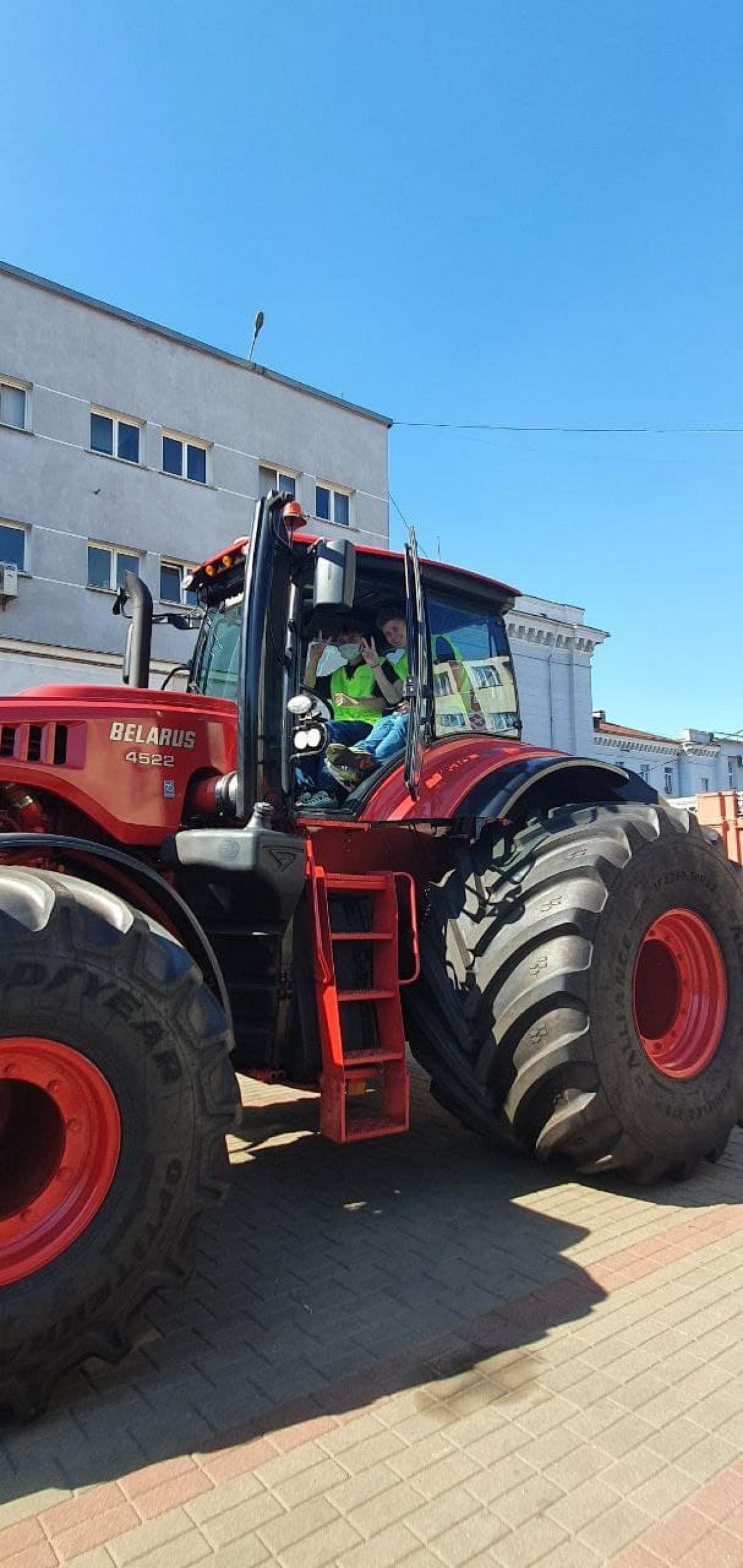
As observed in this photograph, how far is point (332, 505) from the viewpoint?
21094 mm

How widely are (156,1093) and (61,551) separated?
1558 centimetres

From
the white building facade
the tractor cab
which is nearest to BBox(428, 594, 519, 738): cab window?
the tractor cab

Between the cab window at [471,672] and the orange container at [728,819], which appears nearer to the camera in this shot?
the cab window at [471,672]

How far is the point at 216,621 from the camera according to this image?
15.8ft

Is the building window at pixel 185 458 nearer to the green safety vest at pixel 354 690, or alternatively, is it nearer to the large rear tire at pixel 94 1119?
the green safety vest at pixel 354 690

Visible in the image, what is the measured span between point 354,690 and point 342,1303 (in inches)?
101

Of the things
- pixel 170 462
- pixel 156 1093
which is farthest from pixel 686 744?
pixel 156 1093

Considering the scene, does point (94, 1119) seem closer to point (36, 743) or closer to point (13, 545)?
point (36, 743)

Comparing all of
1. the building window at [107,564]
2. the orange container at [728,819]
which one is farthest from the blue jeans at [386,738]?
the building window at [107,564]

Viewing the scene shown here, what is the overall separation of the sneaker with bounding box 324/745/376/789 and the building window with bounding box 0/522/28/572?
45.2 feet

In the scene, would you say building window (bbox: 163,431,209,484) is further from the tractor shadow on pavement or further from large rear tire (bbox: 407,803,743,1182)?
→ the tractor shadow on pavement

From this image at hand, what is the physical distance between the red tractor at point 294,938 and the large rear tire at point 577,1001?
0.5 inches

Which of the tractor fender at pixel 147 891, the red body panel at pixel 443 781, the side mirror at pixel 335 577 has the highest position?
the side mirror at pixel 335 577

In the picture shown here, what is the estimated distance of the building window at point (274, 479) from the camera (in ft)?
65.3
